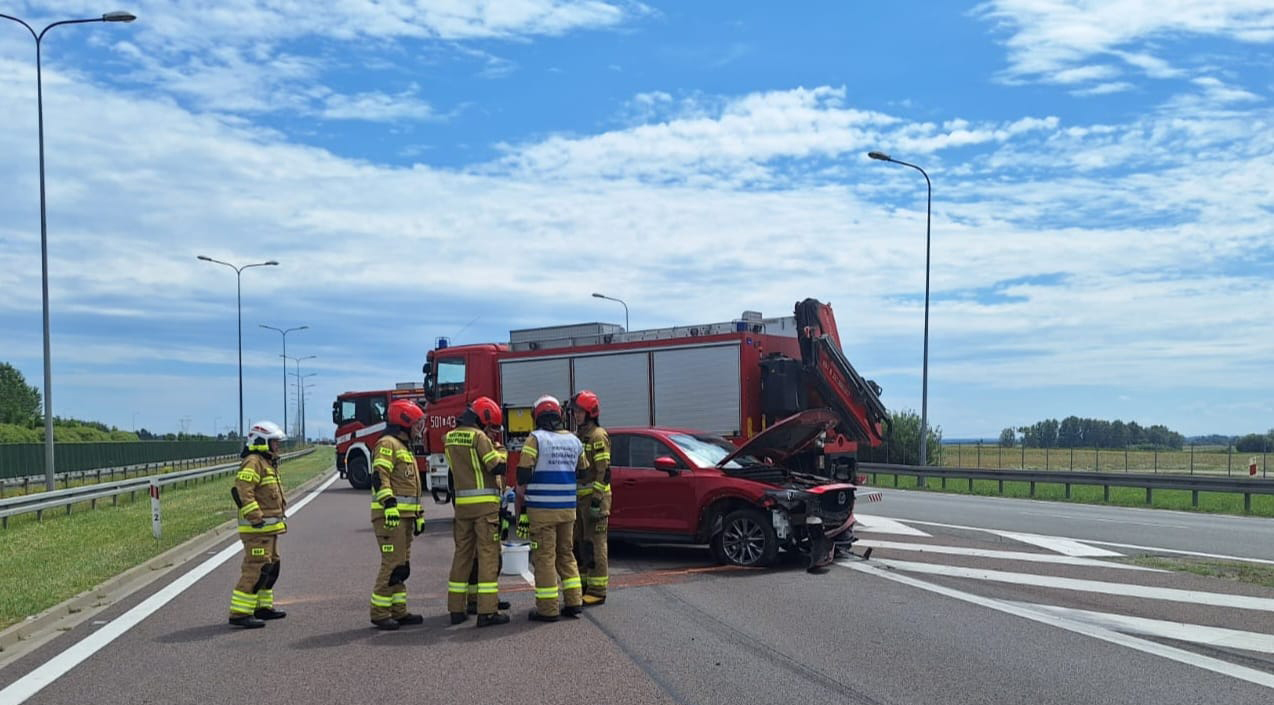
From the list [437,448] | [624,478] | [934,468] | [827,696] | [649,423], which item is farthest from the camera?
[934,468]

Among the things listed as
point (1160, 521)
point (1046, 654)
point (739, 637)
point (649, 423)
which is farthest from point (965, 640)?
point (1160, 521)

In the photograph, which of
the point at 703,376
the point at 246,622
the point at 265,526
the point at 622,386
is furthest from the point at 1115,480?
the point at 246,622

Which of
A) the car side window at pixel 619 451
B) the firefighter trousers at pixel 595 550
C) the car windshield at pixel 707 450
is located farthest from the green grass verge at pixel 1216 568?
the firefighter trousers at pixel 595 550

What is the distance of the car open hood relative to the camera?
40.5ft

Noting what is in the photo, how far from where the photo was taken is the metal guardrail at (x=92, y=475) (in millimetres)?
34562

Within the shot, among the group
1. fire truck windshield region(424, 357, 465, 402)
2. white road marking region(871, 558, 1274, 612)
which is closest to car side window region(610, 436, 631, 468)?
white road marking region(871, 558, 1274, 612)

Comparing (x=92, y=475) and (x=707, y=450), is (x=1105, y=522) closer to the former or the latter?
(x=707, y=450)

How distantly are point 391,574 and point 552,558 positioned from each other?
129 centimetres

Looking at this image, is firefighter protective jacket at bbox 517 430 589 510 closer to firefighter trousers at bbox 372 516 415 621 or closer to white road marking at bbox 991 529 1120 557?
firefighter trousers at bbox 372 516 415 621

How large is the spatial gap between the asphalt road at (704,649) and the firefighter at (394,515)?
0.83 ft

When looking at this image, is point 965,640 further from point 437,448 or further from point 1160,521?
point 437,448

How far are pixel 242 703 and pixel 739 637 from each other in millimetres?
3444

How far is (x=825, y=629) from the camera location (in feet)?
27.1

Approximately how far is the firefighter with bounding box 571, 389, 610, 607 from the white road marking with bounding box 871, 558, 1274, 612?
3.87m
